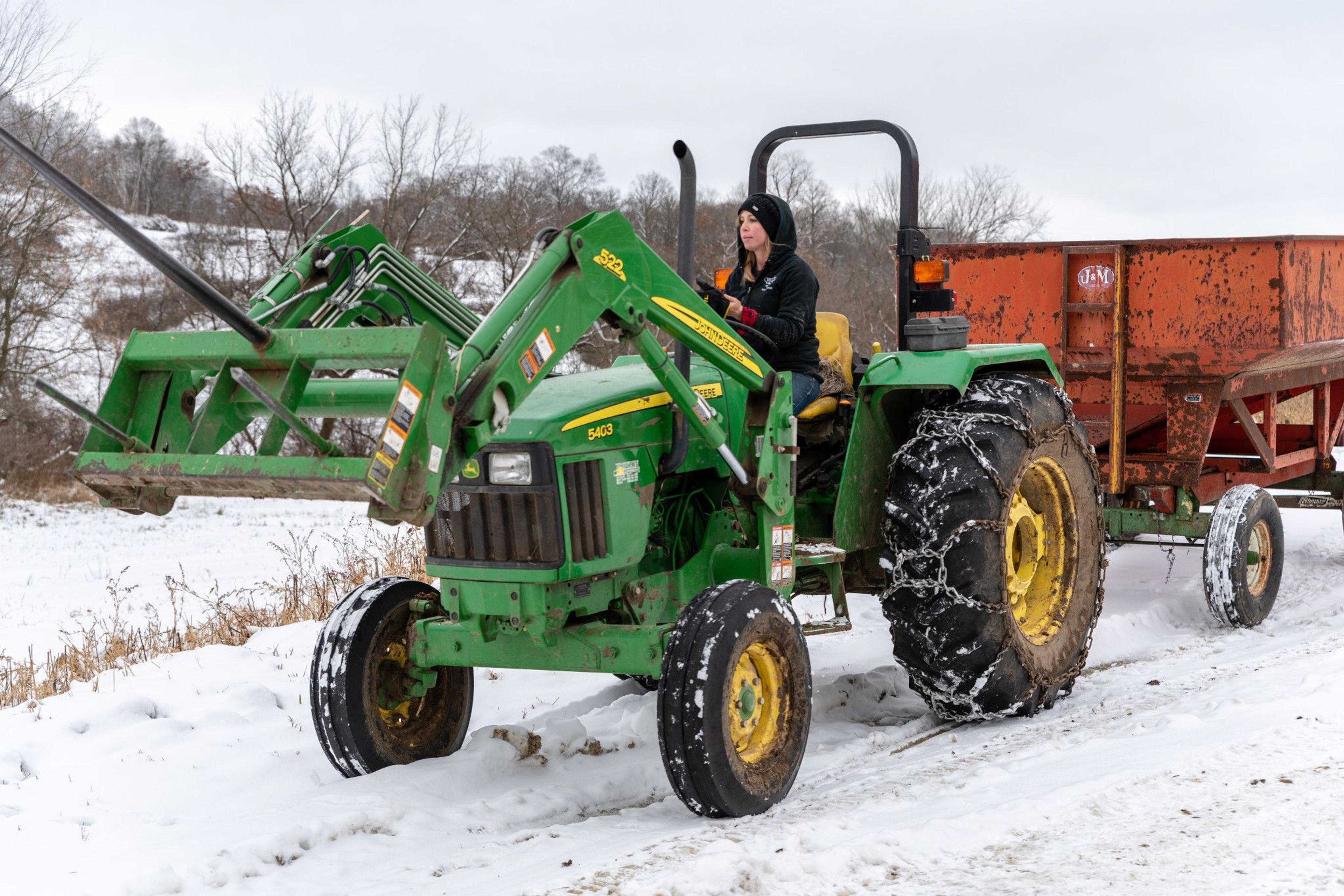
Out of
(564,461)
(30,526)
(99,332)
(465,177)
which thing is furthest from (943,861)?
(465,177)

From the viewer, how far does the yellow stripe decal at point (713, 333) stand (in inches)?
167

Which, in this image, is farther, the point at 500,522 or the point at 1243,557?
the point at 1243,557

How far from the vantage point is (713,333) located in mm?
4406

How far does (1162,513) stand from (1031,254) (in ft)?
6.03

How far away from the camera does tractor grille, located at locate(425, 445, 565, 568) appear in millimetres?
4121

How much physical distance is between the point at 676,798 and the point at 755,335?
1873mm

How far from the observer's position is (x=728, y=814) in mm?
4035

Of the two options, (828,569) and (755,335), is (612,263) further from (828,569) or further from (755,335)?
(828,569)

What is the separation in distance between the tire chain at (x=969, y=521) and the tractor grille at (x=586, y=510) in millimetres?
1419

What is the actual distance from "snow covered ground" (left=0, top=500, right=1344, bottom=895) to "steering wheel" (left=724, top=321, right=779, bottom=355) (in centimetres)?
164

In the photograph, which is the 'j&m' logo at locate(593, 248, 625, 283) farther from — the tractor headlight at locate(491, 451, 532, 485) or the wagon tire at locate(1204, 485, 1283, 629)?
the wagon tire at locate(1204, 485, 1283, 629)

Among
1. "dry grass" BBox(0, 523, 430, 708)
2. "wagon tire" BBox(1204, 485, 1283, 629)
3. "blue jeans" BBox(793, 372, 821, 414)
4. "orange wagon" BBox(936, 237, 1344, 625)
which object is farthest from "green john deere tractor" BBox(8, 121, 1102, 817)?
"dry grass" BBox(0, 523, 430, 708)

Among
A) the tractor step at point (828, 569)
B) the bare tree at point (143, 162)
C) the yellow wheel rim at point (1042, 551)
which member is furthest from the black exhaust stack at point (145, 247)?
the bare tree at point (143, 162)

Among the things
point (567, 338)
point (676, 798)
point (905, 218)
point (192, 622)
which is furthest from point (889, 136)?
point (192, 622)
